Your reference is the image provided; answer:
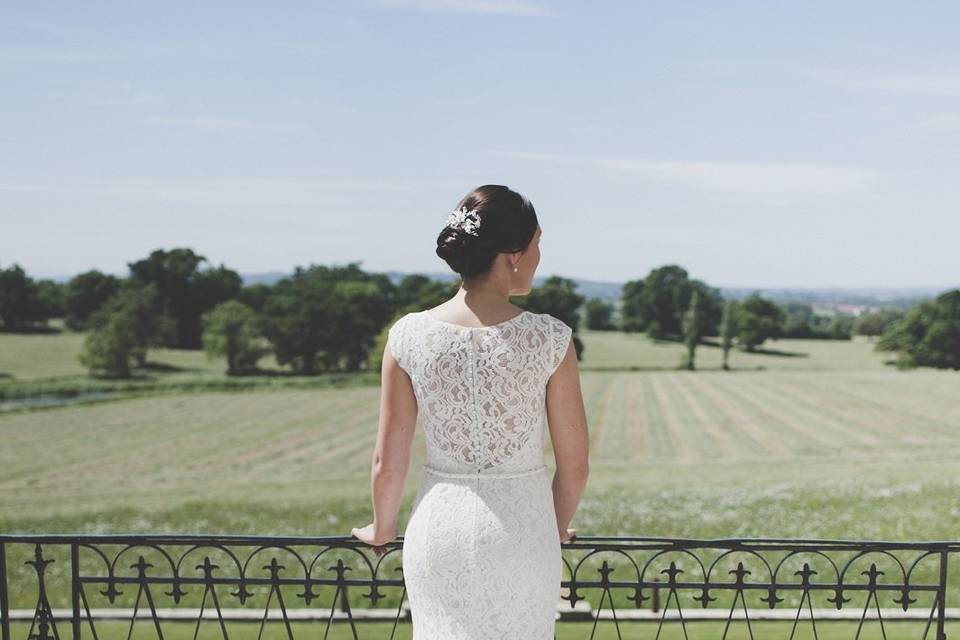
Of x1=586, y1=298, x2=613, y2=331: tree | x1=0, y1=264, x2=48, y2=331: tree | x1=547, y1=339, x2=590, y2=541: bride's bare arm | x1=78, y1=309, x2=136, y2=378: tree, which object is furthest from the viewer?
x1=586, y1=298, x2=613, y2=331: tree

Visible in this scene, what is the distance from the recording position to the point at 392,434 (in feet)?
8.83

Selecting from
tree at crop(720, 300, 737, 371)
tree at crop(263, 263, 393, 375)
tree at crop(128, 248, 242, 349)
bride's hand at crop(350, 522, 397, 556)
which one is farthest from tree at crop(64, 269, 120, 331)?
bride's hand at crop(350, 522, 397, 556)

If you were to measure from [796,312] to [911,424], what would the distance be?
26.7m

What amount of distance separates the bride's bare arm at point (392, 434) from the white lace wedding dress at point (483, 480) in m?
0.04

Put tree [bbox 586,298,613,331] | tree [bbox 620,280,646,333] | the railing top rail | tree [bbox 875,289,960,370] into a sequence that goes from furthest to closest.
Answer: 1. tree [bbox 620,280,646,333]
2. tree [bbox 586,298,613,331]
3. tree [bbox 875,289,960,370]
4. the railing top rail

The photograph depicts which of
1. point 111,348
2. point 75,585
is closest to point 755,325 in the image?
point 111,348

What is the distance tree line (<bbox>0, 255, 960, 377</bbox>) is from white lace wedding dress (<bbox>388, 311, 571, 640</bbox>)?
178 ft

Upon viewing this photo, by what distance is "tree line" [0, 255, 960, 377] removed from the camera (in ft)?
205

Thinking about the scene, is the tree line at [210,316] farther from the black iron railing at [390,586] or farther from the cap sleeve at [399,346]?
the cap sleeve at [399,346]

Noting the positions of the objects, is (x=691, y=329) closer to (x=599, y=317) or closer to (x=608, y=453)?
(x=599, y=317)

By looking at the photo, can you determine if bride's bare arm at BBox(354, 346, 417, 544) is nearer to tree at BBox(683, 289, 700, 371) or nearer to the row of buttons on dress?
the row of buttons on dress

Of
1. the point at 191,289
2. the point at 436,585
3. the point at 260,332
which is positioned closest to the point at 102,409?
the point at 260,332

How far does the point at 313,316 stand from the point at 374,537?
6362 centimetres

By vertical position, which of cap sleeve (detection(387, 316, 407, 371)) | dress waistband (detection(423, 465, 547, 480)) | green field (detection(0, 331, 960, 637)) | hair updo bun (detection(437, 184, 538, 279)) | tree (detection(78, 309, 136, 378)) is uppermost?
hair updo bun (detection(437, 184, 538, 279))
